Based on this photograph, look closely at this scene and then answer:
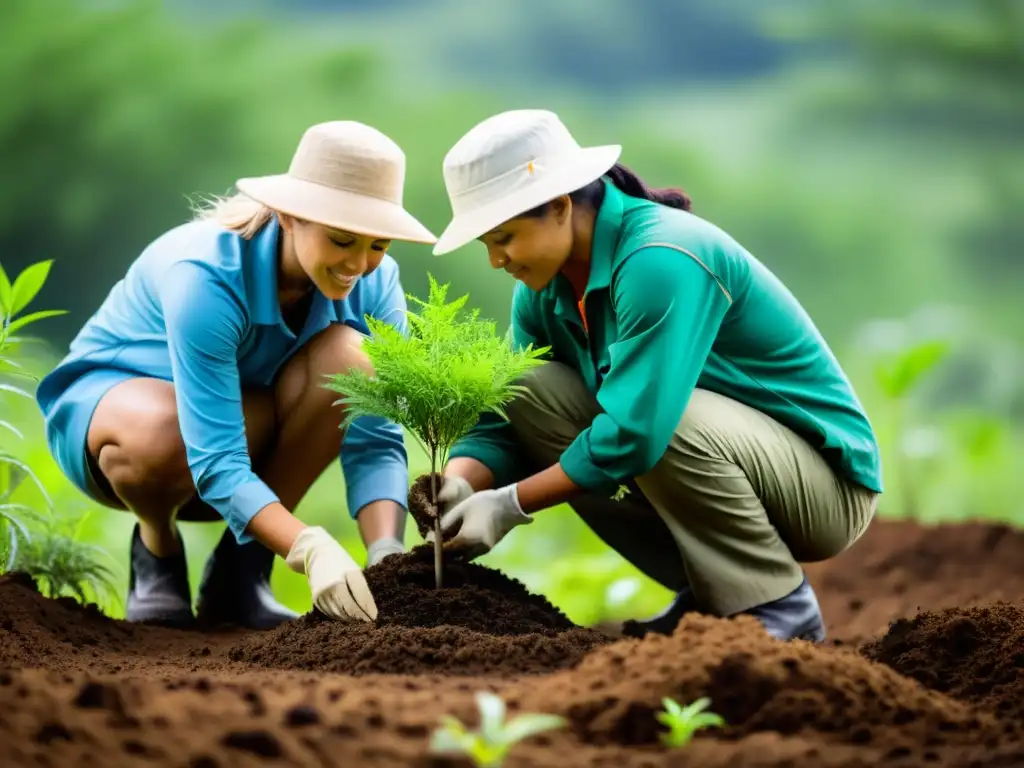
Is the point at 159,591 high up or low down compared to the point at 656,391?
down

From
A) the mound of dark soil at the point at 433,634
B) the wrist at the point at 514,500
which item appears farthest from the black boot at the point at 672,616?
the wrist at the point at 514,500

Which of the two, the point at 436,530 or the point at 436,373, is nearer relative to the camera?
the point at 436,373

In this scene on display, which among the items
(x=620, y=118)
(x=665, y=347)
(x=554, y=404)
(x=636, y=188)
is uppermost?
(x=620, y=118)

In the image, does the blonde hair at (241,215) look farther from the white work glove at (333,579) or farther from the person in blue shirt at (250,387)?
the white work glove at (333,579)

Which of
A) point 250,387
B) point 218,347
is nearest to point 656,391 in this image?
point 218,347

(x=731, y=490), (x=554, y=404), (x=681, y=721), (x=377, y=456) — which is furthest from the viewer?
(x=377, y=456)

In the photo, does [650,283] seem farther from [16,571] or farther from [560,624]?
[16,571]

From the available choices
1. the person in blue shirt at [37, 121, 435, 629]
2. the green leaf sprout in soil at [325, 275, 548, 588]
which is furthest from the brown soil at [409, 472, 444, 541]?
the person in blue shirt at [37, 121, 435, 629]

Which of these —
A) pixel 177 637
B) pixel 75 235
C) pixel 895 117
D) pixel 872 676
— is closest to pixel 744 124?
pixel 895 117

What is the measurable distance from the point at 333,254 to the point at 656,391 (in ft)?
2.57

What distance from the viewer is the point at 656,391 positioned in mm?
2502

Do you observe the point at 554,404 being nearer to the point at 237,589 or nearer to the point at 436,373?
the point at 436,373

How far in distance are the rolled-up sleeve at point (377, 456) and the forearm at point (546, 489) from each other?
1.71 ft

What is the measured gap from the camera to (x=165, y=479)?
2967 millimetres
